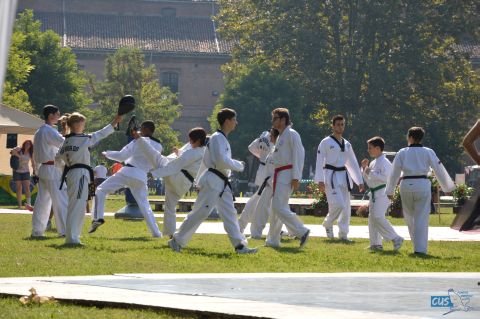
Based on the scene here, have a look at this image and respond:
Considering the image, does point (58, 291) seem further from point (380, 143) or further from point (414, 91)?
point (414, 91)

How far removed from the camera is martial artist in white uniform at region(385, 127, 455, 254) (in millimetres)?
17359

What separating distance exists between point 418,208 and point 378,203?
Answer: 2.07m

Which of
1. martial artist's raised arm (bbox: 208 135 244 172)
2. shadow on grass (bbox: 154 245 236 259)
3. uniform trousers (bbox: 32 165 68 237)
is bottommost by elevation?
shadow on grass (bbox: 154 245 236 259)

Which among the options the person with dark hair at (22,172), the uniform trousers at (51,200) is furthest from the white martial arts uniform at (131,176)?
the person with dark hair at (22,172)

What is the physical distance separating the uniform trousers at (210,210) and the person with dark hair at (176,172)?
2477mm

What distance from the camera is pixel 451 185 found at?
17.6 metres

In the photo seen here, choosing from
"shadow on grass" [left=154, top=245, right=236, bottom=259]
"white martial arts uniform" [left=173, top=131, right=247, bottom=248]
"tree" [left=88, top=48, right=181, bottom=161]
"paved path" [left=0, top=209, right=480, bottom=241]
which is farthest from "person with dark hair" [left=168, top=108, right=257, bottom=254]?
"tree" [left=88, top=48, right=181, bottom=161]

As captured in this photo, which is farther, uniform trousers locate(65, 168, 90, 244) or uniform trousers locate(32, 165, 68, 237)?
uniform trousers locate(32, 165, 68, 237)

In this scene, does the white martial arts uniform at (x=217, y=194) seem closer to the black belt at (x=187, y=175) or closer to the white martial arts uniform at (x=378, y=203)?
the white martial arts uniform at (x=378, y=203)

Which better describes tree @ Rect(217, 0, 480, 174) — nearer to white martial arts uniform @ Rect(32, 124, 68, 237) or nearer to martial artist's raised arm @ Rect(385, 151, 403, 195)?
white martial arts uniform @ Rect(32, 124, 68, 237)

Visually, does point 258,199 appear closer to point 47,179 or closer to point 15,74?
point 47,179

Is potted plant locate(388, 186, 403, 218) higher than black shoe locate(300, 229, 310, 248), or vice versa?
black shoe locate(300, 229, 310, 248)

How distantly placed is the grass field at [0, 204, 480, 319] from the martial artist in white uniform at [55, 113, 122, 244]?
41cm

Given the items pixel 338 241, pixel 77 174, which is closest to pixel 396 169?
pixel 338 241
